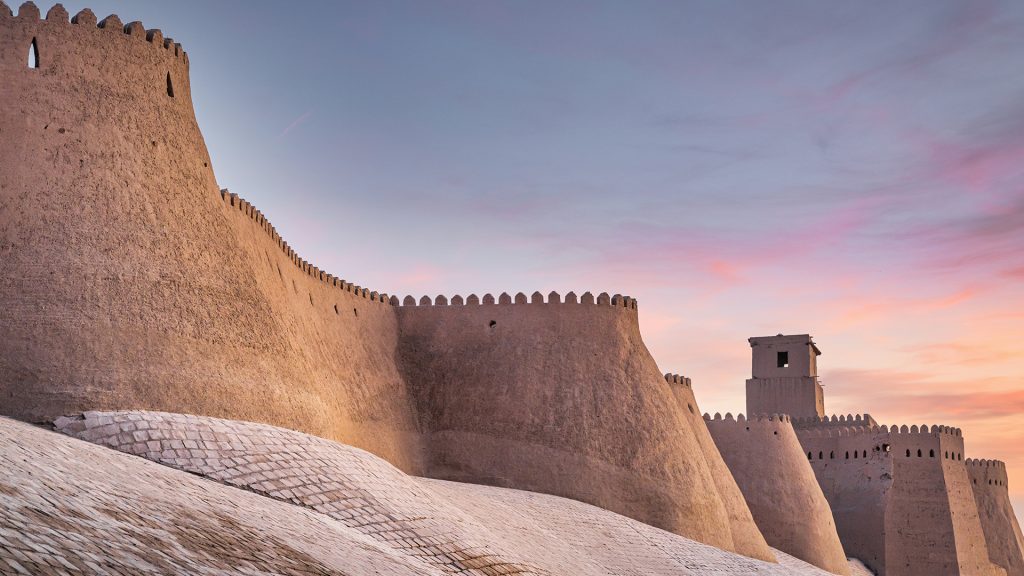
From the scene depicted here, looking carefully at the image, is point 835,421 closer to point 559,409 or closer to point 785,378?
point 785,378

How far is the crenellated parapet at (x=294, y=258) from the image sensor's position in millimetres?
24875

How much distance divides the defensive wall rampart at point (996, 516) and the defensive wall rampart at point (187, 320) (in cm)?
2116

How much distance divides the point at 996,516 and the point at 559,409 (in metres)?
26.6

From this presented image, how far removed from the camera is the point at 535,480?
3073cm

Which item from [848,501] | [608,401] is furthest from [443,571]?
[848,501]

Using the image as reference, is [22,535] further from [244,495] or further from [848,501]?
[848,501]

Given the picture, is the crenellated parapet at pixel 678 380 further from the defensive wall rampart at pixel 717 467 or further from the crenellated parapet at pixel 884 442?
the crenellated parapet at pixel 884 442

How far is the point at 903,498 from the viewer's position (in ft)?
148

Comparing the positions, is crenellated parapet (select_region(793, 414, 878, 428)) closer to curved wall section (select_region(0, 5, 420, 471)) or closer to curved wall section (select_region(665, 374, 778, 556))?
curved wall section (select_region(665, 374, 778, 556))

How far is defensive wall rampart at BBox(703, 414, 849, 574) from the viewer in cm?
3772

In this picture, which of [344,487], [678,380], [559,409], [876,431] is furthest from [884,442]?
[344,487]

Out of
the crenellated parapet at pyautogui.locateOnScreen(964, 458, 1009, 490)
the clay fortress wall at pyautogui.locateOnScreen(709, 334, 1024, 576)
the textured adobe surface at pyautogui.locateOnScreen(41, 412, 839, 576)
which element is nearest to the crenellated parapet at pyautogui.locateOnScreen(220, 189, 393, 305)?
the textured adobe surface at pyautogui.locateOnScreen(41, 412, 839, 576)

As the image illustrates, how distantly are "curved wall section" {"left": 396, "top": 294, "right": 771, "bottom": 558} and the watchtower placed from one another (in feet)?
76.7

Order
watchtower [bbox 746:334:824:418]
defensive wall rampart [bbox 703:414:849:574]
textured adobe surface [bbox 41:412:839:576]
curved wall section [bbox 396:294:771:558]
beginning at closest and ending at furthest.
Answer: textured adobe surface [bbox 41:412:839:576]
curved wall section [bbox 396:294:771:558]
defensive wall rampart [bbox 703:414:849:574]
watchtower [bbox 746:334:824:418]
